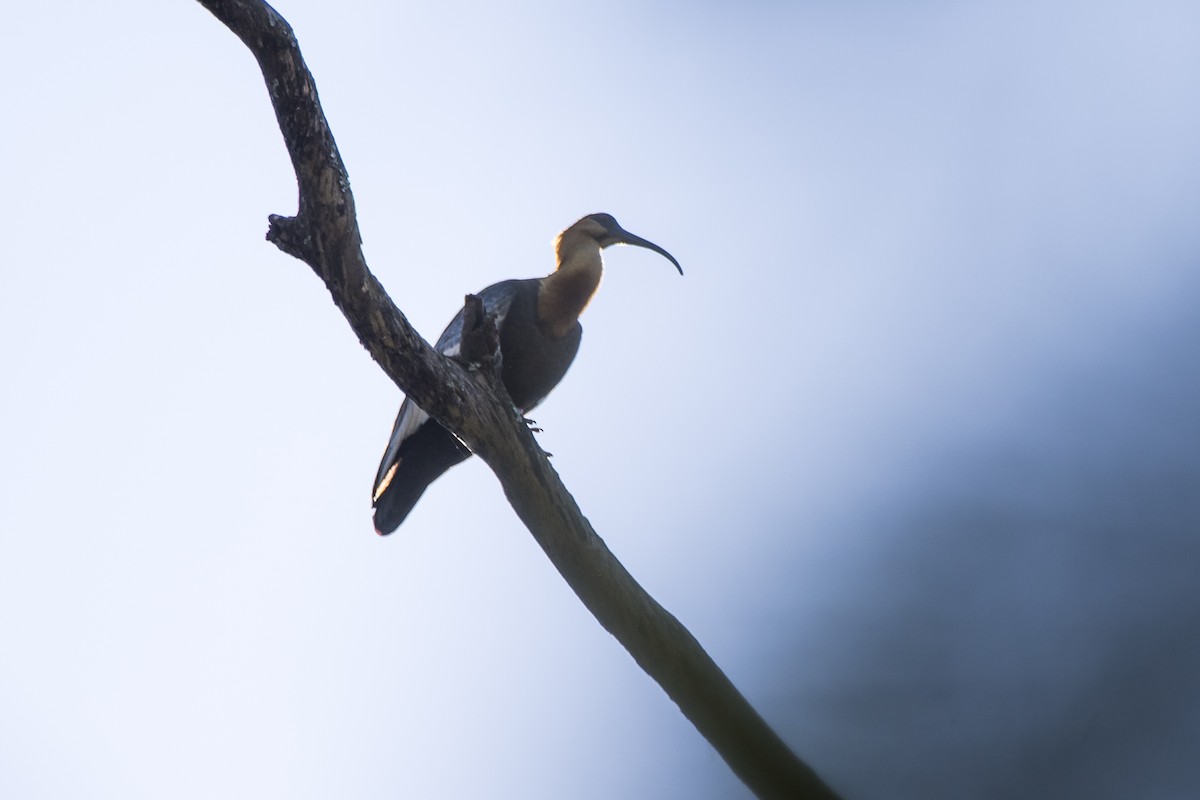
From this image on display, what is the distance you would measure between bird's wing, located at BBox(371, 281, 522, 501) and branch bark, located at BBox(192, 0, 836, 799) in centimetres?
145

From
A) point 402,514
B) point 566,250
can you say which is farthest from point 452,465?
point 566,250

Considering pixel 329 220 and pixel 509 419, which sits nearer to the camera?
pixel 329 220

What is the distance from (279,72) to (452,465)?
110 inches

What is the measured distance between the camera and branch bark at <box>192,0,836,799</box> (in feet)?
10.6

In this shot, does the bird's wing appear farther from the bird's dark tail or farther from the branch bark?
the branch bark

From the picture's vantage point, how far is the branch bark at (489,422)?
3246 mm

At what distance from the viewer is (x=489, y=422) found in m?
4.06

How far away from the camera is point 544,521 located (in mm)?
4023

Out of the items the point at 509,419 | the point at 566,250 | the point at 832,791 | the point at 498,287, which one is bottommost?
the point at 832,791

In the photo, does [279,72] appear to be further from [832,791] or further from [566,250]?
[566,250]

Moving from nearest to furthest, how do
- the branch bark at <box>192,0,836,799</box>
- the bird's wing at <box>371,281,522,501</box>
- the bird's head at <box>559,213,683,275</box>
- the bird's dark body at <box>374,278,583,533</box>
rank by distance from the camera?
the branch bark at <box>192,0,836,799</box> → the bird's wing at <box>371,281,522,501</box> → the bird's dark body at <box>374,278,583,533</box> → the bird's head at <box>559,213,683,275</box>

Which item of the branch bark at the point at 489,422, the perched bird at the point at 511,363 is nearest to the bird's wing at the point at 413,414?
the perched bird at the point at 511,363

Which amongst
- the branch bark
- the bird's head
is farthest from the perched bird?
the branch bark

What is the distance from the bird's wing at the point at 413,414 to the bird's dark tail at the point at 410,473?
0.06 feet
